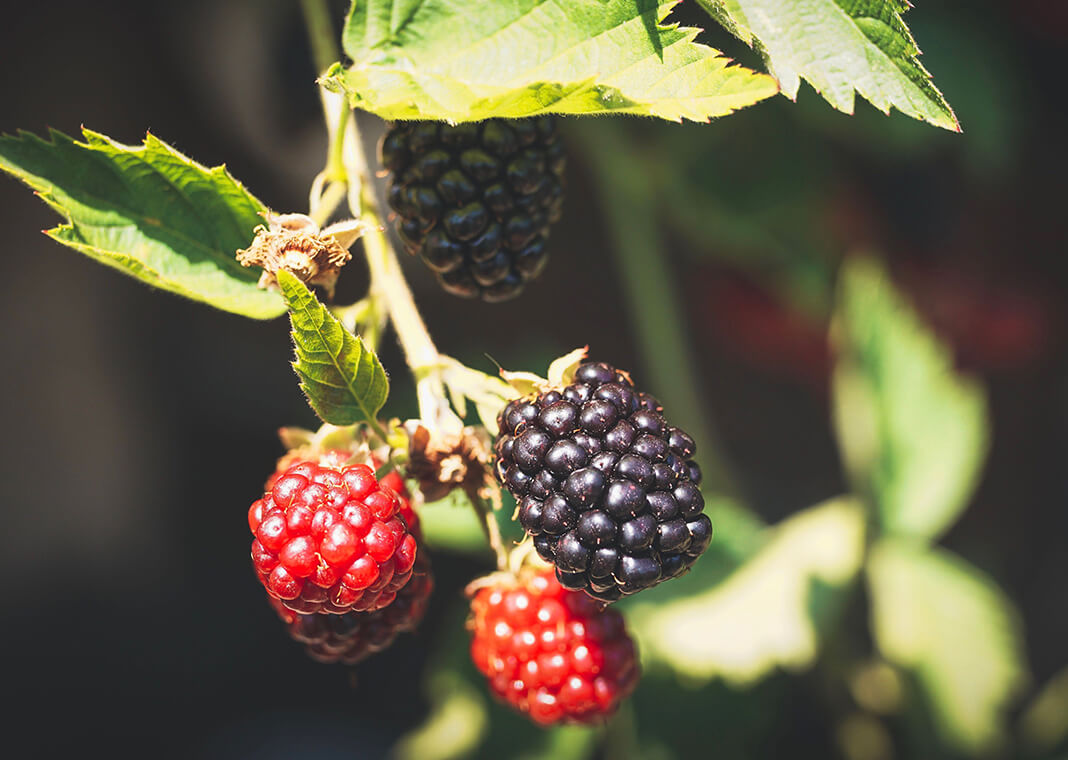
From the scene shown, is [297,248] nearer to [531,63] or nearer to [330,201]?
[330,201]

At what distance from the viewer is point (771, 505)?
3129mm

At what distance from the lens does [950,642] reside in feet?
6.84

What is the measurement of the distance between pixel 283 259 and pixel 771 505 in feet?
8.17

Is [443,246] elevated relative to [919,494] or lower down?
elevated

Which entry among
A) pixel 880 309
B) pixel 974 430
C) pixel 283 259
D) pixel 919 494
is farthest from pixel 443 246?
pixel 974 430

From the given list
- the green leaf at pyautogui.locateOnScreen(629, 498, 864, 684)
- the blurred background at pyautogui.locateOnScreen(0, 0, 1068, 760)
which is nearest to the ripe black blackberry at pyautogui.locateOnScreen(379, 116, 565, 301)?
the blurred background at pyautogui.locateOnScreen(0, 0, 1068, 760)

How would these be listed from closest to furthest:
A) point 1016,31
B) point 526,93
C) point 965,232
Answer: point 526,93, point 1016,31, point 965,232

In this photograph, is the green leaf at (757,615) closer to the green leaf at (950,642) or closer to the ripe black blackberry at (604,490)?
the green leaf at (950,642)

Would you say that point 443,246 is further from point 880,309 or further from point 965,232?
point 965,232

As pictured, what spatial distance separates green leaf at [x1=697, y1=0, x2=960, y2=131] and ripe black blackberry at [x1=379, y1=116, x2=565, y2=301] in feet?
0.89

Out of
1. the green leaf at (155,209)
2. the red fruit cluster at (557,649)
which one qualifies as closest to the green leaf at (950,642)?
the red fruit cluster at (557,649)

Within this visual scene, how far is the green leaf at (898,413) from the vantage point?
6.84 ft

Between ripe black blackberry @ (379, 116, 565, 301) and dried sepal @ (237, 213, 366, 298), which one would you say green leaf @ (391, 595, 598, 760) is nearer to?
ripe black blackberry @ (379, 116, 565, 301)

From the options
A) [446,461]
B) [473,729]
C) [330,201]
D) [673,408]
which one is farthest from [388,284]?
[473,729]
